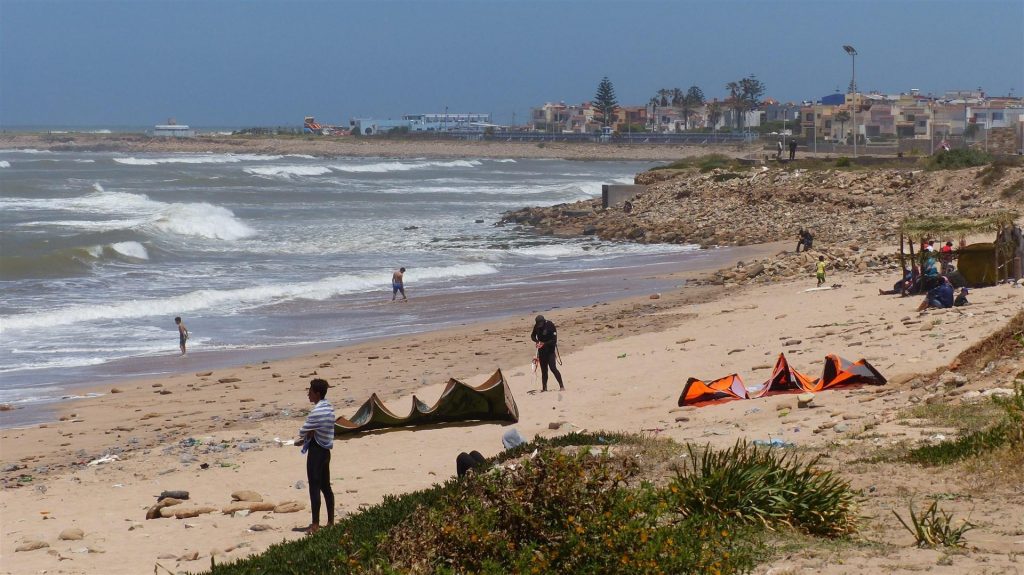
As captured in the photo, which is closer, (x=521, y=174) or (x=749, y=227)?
(x=749, y=227)

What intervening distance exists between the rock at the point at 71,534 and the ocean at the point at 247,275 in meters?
5.83

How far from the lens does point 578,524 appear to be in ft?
17.8

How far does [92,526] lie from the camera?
9.12 meters

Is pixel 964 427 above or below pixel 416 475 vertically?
above

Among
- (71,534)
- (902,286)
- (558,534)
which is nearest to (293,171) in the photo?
(902,286)

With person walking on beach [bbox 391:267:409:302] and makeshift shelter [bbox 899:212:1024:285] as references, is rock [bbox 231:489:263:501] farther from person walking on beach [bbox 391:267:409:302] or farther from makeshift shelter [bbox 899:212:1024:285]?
person walking on beach [bbox 391:267:409:302]

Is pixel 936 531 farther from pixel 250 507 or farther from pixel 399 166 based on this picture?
pixel 399 166

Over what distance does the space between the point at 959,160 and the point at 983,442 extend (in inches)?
1404

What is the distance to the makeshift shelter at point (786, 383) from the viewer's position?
11438mm

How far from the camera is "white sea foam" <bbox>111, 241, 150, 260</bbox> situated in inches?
1307

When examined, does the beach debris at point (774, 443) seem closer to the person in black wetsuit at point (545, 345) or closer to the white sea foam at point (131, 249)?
the person in black wetsuit at point (545, 345)

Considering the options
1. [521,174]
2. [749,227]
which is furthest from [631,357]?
[521,174]

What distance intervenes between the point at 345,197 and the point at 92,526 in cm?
5521

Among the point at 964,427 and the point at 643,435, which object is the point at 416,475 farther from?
the point at 964,427
